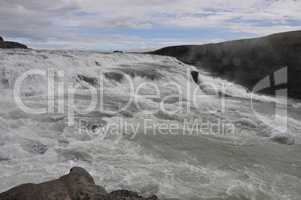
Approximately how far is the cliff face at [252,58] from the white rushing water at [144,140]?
23.0ft

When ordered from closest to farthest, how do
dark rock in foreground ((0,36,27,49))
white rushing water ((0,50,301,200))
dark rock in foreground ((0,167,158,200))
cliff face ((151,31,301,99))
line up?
1. dark rock in foreground ((0,167,158,200))
2. white rushing water ((0,50,301,200))
3. cliff face ((151,31,301,99))
4. dark rock in foreground ((0,36,27,49))

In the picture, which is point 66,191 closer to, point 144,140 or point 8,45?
point 144,140

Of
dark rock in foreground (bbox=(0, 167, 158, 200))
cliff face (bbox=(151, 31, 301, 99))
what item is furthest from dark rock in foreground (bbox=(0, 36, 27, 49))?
dark rock in foreground (bbox=(0, 167, 158, 200))

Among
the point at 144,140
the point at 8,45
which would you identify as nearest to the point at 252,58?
the point at 144,140

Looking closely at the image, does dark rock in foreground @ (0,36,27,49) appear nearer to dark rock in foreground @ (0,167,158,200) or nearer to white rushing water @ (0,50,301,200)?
white rushing water @ (0,50,301,200)

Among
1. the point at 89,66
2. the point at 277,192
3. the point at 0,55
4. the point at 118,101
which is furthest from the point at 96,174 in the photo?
the point at 89,66

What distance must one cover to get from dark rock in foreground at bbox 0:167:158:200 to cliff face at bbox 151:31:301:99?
1627cm

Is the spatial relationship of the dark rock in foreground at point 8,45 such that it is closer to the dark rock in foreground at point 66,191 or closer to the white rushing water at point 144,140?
the white rushing water at point 144,140

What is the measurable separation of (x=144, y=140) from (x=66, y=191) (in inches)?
151

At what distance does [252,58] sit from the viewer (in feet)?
75.8

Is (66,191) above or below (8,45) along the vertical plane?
below

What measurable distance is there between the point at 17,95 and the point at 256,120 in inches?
289

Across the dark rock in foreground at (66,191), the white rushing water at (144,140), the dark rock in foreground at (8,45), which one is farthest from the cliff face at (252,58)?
the dark rock in foreground at (66,191)

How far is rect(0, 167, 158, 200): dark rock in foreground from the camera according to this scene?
387 centimetres
